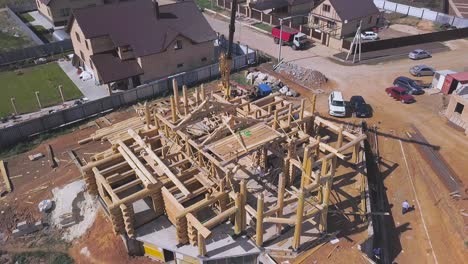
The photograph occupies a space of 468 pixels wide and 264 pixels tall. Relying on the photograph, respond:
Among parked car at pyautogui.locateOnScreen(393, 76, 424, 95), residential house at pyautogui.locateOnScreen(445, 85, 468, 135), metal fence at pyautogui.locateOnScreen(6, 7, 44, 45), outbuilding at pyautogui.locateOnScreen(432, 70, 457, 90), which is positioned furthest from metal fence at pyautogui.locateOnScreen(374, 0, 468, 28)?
metal fence at pyautogui.locateOnScreen(6, 7, 44, 45)

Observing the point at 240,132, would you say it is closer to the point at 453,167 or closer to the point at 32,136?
the point at 453,167

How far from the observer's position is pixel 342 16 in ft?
174

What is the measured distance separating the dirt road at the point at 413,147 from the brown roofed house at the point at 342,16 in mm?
5318

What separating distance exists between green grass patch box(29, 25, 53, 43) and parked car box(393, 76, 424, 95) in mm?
48817

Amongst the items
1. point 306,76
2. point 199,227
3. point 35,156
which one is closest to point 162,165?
point 199,227

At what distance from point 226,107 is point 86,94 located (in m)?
20.4

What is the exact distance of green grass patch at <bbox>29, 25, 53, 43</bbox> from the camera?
5591cm

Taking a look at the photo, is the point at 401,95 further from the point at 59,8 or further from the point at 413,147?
the point at 59,8

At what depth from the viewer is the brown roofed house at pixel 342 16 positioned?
2108 inches

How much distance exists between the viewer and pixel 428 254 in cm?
2200

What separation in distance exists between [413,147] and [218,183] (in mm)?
18271

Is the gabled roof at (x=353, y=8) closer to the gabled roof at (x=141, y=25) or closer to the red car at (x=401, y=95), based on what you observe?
the red car at (x=401, y=95)

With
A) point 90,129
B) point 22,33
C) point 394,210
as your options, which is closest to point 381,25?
point 394,210

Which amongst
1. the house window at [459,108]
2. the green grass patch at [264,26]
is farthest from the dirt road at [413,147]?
the green grass patch at [264,26]
